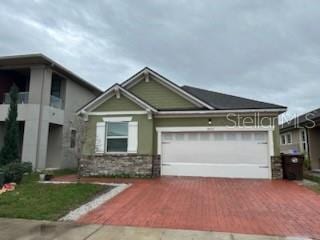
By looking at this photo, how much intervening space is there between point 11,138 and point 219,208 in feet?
42.2

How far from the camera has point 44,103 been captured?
17.3m

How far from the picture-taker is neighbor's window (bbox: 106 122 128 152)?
46.4 feet

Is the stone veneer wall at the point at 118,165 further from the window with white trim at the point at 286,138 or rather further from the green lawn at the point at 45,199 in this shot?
the window with white trim at the point at 286,138

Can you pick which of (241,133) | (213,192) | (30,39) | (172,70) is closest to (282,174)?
(241,133)

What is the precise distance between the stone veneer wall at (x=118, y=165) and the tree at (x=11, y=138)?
4323mm

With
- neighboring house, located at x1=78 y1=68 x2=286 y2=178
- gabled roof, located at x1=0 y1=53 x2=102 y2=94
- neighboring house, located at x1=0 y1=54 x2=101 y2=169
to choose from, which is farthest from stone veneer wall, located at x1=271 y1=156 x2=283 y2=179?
gabled roof, located at x1=0 y1=53 x2=102 y2=94

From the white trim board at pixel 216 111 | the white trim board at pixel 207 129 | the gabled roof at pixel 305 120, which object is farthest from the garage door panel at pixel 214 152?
the gabled roof at pixel 305 120

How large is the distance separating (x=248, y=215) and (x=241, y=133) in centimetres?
725

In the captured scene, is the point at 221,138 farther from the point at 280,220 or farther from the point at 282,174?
the point at 280,220

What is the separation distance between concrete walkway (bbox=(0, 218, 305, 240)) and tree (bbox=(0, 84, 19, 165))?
1022 centimetres

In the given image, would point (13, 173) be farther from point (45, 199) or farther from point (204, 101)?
point (204, 101)

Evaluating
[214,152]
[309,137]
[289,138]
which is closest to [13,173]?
[214,152]

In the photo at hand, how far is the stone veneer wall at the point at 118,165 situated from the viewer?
13680mm

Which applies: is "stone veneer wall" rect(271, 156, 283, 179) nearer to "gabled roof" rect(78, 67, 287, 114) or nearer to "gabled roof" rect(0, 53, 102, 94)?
"gabled roof" rect(78, 67, 287, 114)
